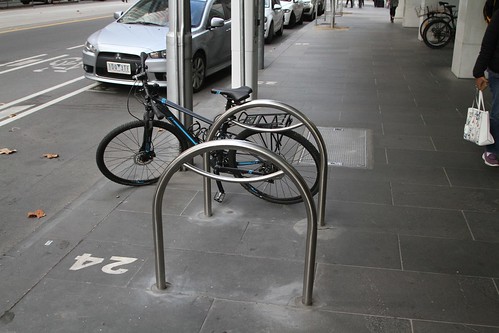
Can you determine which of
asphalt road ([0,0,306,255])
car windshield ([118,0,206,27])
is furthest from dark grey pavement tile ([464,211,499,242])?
car windshield ([118,0,206,27])

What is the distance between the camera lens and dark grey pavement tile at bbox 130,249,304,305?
10.9ft

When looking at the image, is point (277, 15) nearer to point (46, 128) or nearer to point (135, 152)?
point (46, 128)

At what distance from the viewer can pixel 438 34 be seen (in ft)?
47.4

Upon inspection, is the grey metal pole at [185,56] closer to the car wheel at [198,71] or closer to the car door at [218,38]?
the car wheel at [198,71]

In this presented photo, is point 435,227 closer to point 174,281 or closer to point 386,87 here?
point 174,281

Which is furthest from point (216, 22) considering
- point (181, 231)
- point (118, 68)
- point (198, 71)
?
point (181, 231)

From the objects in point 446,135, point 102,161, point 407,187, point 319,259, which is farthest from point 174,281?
point 446,135

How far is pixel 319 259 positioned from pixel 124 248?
4.69ft

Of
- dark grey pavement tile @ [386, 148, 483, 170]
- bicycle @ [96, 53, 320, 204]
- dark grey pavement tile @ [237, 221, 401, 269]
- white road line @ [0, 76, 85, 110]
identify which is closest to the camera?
dark grey pavement tile @ [237, 221, 401, 269]

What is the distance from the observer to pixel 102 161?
495cm

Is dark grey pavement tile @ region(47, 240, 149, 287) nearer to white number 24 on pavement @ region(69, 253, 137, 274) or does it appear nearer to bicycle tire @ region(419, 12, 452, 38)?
white number 24 on pavement @ region(69, 253, 137, 274)

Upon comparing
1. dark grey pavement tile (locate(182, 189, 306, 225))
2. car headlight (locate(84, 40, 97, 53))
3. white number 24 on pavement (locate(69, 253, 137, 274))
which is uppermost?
car headlight (locate(84, 40, 97, 53))

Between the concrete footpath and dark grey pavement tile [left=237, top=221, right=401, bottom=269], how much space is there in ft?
0.05

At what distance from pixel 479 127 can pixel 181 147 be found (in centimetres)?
291
